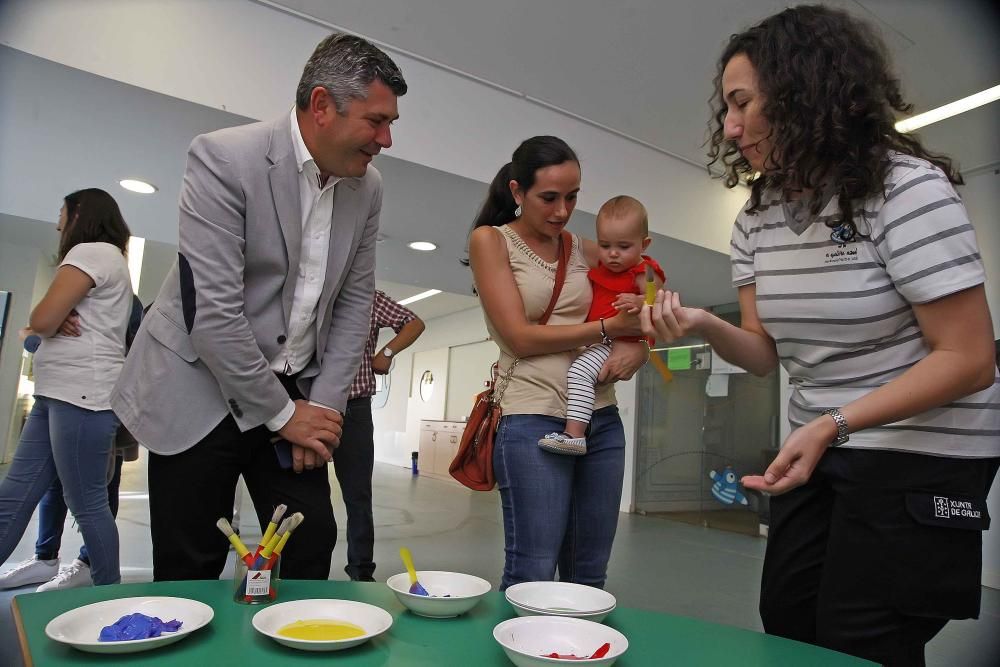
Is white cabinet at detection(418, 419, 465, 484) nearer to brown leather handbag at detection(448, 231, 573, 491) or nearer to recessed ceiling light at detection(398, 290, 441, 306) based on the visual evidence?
recessed ceiling light at detection(398, 290, 441, 306)

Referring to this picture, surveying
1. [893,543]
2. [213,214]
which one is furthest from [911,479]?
[213,214]

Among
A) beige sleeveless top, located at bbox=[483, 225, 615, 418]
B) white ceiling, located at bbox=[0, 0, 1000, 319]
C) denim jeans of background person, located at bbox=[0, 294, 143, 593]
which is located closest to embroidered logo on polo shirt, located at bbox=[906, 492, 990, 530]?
beige sleeveless top, located at bbox=[483, 225, 615, 418]

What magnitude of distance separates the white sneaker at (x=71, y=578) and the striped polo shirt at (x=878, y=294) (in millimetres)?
2945

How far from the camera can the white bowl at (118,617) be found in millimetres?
685

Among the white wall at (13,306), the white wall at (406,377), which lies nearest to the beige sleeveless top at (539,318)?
the white wall at (13,306)

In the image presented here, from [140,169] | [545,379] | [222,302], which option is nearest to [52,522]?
[140,169]

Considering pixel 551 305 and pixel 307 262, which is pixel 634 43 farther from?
pixel 307 262

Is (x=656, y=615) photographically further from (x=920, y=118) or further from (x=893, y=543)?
(x=920, y=118)

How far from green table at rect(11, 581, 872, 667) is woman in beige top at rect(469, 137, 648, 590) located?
460 millimetres

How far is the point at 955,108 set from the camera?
371cm

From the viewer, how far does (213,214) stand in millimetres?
1275

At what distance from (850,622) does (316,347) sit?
114 centimetres

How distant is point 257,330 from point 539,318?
699mm

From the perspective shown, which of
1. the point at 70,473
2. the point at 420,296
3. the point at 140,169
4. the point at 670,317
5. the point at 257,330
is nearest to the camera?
the point at 670,317
